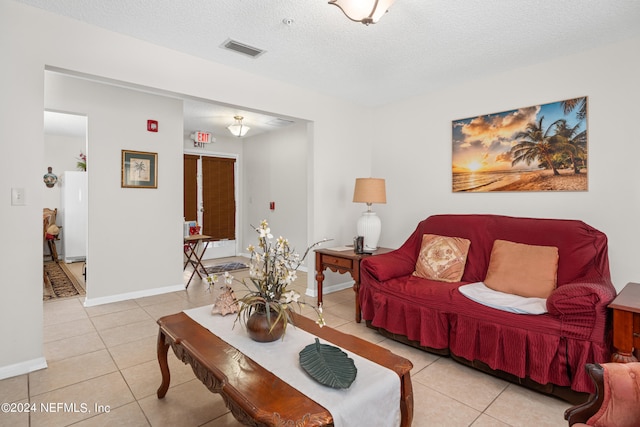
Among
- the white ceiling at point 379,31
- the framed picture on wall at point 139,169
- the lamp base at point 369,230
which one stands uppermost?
the white ceiling at point 379,31

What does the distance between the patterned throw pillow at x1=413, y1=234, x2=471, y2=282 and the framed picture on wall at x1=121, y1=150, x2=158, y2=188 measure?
10.6 feet

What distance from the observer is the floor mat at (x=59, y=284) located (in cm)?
415

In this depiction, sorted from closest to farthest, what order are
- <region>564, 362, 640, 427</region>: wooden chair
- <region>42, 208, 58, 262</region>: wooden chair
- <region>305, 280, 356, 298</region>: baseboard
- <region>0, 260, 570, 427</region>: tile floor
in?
<region>564, 362, 640, 427</region>: wooden chair < <region>0, 260, 570, 427</region>: tile floor < <region>305, 280, 356, 298</region>: baseboard < <region>42, 208, 58, 262</region>: wooden chair

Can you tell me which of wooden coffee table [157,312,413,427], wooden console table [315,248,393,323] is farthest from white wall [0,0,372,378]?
wooden coffee table [157,312,413,427]

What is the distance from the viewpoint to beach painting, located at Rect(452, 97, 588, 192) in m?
2.88

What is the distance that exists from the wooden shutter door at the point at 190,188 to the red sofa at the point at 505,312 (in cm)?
422

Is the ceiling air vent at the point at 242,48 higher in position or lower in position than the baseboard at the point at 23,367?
higher

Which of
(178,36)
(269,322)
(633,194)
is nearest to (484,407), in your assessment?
(269,322)

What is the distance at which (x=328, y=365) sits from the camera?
137 centimetres

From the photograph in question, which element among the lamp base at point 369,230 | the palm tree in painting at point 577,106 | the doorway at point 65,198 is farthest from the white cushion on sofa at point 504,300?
the doorway at point 65,198

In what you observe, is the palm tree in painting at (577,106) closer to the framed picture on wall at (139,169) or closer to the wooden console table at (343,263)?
the wooden console table at (343,263)

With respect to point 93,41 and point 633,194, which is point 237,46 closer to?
point 93,41

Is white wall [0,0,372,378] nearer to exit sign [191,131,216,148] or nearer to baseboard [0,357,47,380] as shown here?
baseboard [0,357,47,380]

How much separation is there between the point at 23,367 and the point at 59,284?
9.32 feet
